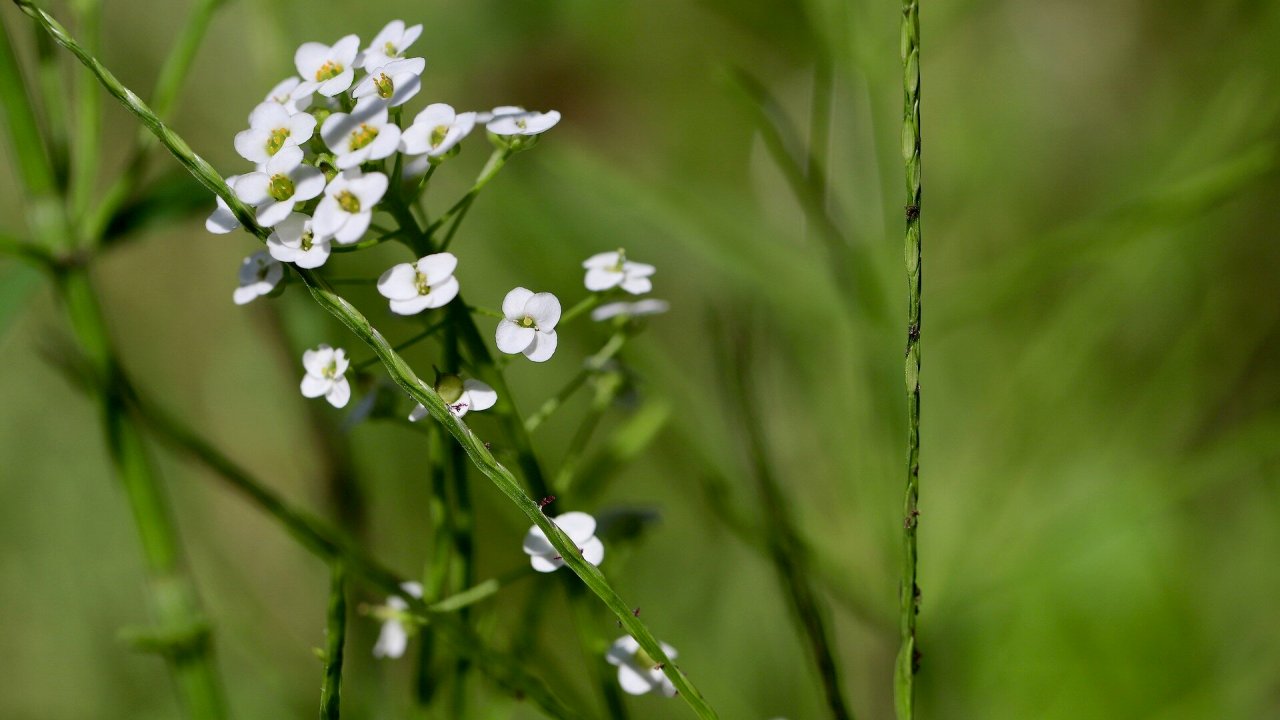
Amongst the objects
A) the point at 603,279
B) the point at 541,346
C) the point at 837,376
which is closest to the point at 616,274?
the point at 603,279

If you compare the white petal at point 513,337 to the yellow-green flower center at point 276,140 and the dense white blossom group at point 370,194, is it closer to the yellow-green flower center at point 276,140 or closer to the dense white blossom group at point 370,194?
the dense white blossom group at point 370,194

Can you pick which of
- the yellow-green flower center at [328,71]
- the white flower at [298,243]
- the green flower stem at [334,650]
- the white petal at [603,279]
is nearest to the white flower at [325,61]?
the yellow-green flower center at [328,71]

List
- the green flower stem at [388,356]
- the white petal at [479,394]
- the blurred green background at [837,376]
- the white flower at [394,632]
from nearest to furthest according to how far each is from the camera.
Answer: the green flower stem at [388,356] < the white petal at [479,394] < the white flower at [394,632] < the blurred green background at [837,376]

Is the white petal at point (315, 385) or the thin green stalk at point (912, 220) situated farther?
the white petal at point (315, 385)

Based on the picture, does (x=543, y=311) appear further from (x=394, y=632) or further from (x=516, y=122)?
(x=394, y=632)

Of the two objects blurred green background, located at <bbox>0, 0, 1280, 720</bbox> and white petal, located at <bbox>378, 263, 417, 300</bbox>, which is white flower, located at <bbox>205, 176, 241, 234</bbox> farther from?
blurred green background, located at <bbox>0, 0, 1280, 720</bbox>

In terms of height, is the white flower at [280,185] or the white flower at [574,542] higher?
the white flower at [280,185]

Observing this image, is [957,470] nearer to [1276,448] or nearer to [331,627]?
[1276,448]
